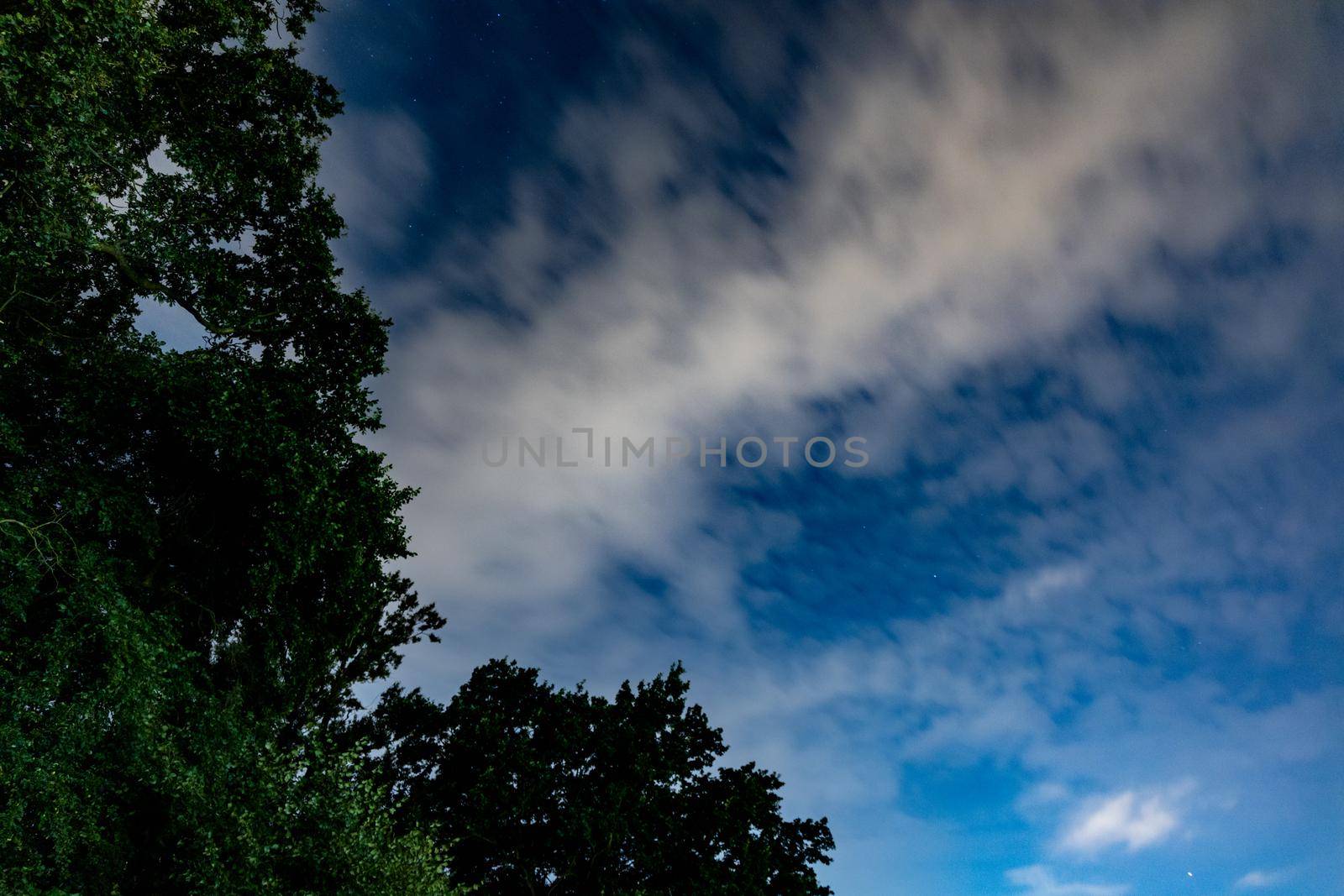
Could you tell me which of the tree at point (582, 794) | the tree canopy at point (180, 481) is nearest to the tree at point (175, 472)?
the tree canopy at point (180, 481)

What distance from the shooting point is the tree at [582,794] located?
107 feet

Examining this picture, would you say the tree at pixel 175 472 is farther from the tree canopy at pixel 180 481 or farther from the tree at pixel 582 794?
the tree at pixel 582 794

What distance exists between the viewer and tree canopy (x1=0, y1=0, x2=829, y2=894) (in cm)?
1792

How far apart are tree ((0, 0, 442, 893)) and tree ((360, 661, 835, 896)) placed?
6679 mm

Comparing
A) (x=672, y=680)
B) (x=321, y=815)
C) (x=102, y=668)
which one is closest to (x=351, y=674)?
(x=321, y=815)

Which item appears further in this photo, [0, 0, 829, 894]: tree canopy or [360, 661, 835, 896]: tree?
[360, 661, 835, 896]: tree

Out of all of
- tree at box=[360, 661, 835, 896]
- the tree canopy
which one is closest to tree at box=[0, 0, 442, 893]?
the tree canopy

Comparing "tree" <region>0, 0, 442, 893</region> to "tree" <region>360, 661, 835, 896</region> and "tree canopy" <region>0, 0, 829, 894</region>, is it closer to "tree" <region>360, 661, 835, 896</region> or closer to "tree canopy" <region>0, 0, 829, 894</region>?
"tree canopy" <region>0, 0, 829, 894</region>

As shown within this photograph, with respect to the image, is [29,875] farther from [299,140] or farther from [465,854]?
[299,140]

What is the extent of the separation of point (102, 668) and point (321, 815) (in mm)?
7788

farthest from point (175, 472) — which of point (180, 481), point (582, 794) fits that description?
point (582, 794)

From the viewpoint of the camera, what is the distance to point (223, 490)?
1010 inches

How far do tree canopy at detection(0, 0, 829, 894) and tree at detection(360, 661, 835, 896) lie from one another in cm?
325

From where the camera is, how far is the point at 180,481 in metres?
25.1
